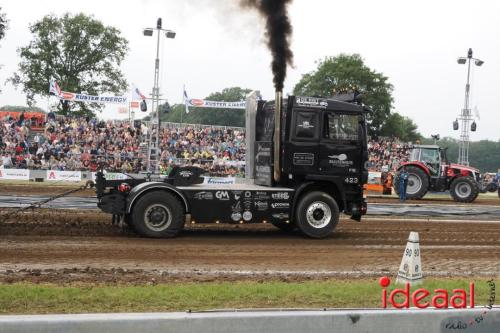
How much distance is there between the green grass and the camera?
6297mm

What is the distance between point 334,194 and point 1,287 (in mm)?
7576

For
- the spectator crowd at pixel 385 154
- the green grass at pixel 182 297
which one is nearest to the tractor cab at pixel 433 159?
the spectator crowd at pixel 385 154

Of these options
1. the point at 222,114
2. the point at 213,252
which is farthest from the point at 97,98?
the point at 222,114

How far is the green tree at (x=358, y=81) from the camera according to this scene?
3095 inches

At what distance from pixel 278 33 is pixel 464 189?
1616 centimetres

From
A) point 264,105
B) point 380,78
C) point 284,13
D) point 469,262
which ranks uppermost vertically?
point 380,78

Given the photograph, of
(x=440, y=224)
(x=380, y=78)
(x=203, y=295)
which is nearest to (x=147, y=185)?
(x=203, y=295)

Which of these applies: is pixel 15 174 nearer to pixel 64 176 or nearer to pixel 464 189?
pixel 64 176

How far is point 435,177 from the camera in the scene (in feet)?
86.9

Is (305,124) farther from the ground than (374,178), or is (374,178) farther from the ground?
(305,124)

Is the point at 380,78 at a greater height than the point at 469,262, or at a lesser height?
greater

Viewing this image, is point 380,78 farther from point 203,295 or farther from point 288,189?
point 203,295

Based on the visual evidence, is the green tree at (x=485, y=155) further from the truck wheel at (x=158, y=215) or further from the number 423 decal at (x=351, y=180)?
the truck wheel at (x=158, y=215)

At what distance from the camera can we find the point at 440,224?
1655 cm
